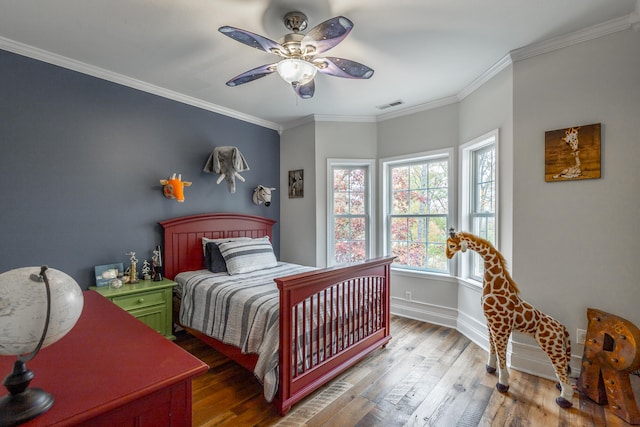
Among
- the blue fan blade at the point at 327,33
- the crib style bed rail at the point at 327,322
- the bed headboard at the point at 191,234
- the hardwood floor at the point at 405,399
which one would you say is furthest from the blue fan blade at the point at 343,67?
the hardwood floor at the point at 405,399

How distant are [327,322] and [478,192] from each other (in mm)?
→ 2186

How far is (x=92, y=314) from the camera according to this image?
1486mm

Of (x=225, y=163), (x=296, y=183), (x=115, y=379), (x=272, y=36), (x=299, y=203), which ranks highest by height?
(x=272, y=36)

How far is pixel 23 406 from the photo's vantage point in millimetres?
734

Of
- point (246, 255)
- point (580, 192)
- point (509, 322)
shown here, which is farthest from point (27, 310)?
point (580, 192)

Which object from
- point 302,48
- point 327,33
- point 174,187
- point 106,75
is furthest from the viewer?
point 174,187

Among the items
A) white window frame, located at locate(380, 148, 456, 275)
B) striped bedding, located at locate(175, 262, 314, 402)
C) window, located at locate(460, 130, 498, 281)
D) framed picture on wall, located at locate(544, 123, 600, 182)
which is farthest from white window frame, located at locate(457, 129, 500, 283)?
striped bedding, located at locate(175, 262, 314, 402)

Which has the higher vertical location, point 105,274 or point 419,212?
point 419,212

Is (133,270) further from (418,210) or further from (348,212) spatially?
(418,210)

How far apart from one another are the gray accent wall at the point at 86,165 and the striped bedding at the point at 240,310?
772mm

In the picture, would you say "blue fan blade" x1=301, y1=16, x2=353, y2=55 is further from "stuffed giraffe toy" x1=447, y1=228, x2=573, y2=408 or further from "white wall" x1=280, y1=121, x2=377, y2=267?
"white wall" x1=280, y1=121, x2=377, y2=267

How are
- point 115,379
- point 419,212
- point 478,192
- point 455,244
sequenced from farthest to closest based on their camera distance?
point 419,212
point 478,192
point 455,244
point 115,379

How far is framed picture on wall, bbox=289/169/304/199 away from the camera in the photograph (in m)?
4.14

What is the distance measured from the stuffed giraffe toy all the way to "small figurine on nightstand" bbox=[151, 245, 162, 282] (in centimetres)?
284
